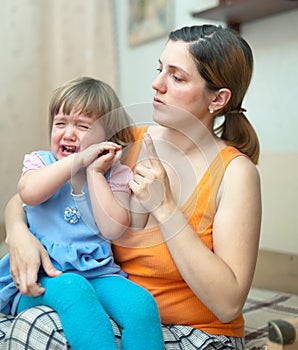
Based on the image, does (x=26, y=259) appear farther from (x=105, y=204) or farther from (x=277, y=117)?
(x=277, y=117)

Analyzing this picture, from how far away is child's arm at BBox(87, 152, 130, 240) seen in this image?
106cm

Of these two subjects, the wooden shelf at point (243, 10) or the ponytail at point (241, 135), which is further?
the wooden shelf at point (243, 10)

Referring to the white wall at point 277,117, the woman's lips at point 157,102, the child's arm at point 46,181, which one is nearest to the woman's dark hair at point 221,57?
the woman's lips at point 157,102

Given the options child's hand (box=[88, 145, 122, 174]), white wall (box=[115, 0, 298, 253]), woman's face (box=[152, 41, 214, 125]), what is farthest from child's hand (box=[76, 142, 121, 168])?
white wall (box=[115, 0, 298, 253])

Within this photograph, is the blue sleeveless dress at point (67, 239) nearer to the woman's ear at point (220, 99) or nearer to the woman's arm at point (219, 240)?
the woman's arm at point (219, 240)

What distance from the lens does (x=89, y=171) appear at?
1.09 metres

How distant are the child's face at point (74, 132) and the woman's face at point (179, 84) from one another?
137 mm

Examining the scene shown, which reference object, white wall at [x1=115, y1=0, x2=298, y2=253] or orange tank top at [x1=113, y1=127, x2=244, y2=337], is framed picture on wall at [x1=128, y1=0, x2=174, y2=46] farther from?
orange tank top at [x1=113, y1=127, x2=244, y2=337]

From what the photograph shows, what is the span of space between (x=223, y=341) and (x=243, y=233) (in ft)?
0.75

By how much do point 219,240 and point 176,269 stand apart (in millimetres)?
105

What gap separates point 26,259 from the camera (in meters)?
1.05

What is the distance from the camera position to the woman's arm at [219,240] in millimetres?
1002

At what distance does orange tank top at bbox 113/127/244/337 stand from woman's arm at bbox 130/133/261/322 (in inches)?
1.1

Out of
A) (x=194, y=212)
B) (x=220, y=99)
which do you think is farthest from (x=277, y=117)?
(x=194, y=212)
